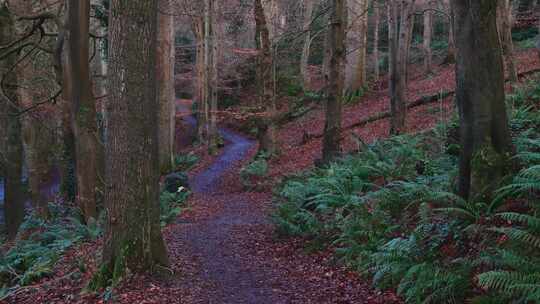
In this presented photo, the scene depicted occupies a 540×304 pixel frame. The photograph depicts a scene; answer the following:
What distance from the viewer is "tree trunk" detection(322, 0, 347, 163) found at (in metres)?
13.3

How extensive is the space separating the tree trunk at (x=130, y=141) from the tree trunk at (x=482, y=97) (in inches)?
171

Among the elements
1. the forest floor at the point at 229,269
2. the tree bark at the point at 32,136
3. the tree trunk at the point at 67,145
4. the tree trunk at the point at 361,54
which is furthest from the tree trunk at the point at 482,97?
the tree trunk at the point at 361,54

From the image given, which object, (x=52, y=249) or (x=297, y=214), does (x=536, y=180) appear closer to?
(x=297, y=214)

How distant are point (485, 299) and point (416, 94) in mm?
18427

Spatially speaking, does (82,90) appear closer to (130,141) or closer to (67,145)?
(67,145)

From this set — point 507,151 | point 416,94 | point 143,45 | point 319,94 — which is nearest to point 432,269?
point 507,151

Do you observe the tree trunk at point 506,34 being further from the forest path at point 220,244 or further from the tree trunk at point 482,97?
the tree trunk at point 482,97

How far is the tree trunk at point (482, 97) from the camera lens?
21.3ft

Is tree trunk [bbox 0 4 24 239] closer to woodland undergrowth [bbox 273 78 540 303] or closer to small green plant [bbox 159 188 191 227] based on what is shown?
small green plant [bbox 159 188 191 227]

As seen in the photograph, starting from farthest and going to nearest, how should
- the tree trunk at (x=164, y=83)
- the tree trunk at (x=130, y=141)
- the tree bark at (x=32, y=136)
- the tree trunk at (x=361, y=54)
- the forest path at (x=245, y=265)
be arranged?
the tree trunk at (x=361, y=54) → the tree trunk at (x=164, y=83) → the tree bark at (x=32, y=136) → the tree trunk at (x=130, y=141) → the forest path at (x=245, y=265)

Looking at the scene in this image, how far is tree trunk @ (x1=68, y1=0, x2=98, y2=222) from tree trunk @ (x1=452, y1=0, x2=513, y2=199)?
868 centimetres

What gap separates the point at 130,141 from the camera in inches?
285

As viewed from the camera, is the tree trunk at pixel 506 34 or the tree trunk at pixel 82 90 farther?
the tree trunk at pixel 506 34

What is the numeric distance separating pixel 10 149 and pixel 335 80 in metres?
9.82
